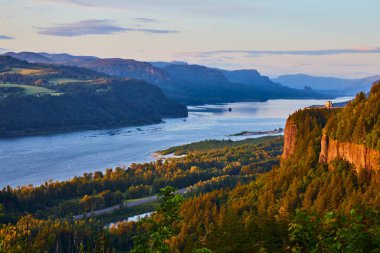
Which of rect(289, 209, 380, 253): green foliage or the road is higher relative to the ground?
rect(289, 209, 380, 253): green foliage

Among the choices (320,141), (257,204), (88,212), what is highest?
(320,141)

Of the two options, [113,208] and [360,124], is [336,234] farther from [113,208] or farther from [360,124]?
[113,208]

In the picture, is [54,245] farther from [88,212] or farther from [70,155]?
[70,155]

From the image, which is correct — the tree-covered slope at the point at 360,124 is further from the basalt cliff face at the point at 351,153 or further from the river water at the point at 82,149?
the river water at the point at 82,149

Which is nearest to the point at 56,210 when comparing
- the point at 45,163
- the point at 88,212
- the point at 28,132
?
the point at 88,212

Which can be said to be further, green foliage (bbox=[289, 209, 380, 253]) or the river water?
the river water

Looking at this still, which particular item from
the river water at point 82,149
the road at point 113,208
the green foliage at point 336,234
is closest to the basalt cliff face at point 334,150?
the road at point 113,208

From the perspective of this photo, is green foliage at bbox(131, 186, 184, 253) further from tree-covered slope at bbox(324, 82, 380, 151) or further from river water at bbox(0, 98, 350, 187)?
river water at bbox(0, 98, 350, 187)

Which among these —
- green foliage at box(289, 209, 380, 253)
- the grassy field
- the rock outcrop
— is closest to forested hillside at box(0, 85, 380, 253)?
green foliage at box(289, 209, 380, 253)
